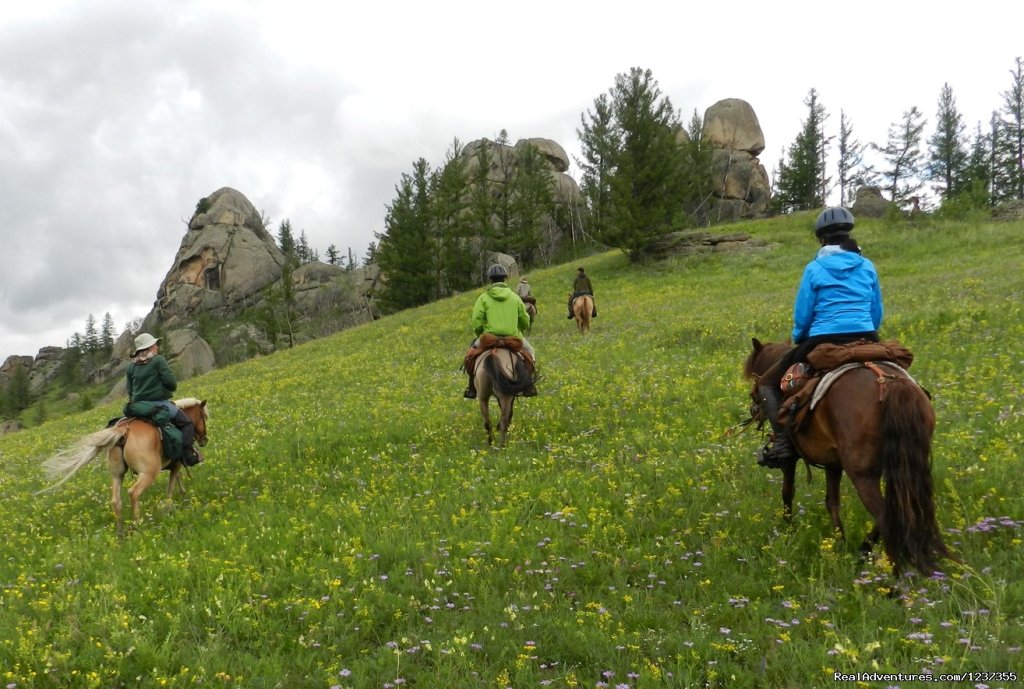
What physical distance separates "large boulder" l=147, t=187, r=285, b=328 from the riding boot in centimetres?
11998

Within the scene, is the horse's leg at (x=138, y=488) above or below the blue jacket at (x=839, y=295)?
below

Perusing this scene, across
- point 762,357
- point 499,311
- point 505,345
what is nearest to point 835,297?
point 762,357

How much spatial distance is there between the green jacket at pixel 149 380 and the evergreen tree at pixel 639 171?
118ft

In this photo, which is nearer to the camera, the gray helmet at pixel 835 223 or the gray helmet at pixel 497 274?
the gray helmet at pixel 835 223

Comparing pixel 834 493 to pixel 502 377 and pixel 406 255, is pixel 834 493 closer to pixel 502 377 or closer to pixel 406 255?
pixel 502 377

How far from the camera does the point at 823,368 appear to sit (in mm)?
6000

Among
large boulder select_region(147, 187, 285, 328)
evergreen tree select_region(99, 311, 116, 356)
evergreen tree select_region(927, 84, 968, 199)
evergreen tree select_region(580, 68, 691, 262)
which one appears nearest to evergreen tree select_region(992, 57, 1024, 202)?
evergreen tree select_region(927, 84, 968, 199)

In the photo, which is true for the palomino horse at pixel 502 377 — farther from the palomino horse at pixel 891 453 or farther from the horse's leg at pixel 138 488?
the palomino horse at pixel 891 453

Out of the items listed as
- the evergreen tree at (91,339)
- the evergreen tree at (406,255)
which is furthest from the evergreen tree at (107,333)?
the evergreen tree at (406,255)

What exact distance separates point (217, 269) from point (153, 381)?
398ft

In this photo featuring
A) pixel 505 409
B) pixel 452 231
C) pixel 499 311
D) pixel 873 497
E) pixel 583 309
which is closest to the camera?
pixel 873 497

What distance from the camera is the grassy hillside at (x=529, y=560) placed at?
15.5 ft

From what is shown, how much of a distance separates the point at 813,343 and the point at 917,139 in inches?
3517

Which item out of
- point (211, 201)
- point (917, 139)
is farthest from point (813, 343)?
point (211, 201)
